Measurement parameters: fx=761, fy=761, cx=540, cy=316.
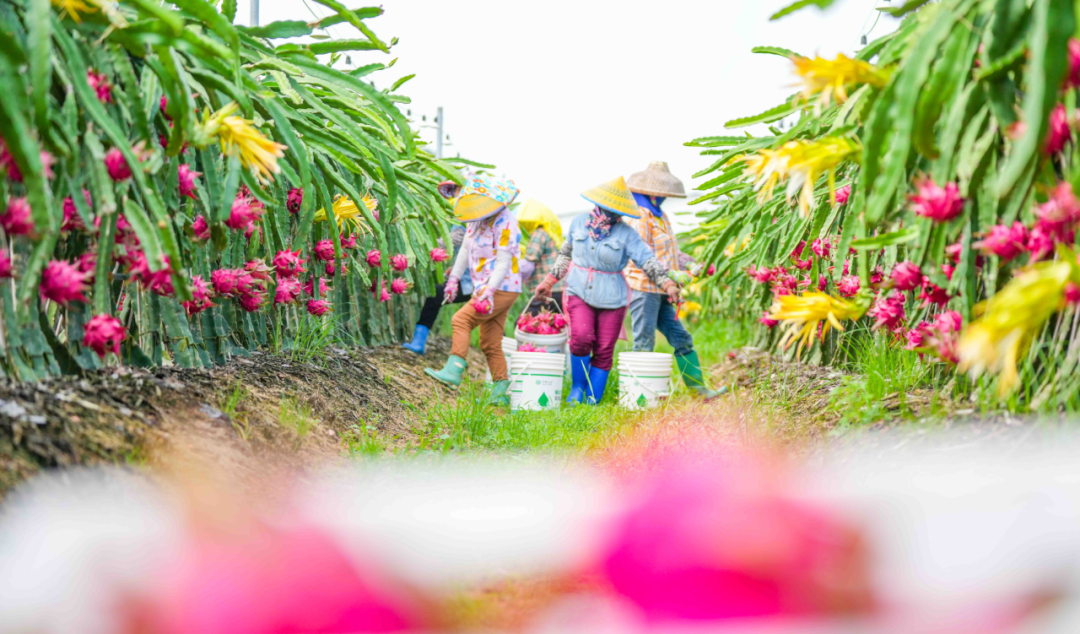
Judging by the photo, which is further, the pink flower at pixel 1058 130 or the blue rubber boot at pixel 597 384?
the blue rubber boot at pixel 597 384

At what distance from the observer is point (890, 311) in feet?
7.28

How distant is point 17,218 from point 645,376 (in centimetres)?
339

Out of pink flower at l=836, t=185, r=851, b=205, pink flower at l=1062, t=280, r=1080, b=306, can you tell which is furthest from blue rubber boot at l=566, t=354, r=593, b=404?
pink flower at l=1062, t=280, r=1080, b=306

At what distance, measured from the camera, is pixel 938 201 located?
1830 mm

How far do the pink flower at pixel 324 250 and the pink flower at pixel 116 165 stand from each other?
170 centimetres

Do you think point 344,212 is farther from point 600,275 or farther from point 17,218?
point 17,218

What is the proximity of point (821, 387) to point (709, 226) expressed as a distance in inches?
129

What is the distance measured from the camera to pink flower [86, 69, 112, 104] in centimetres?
204

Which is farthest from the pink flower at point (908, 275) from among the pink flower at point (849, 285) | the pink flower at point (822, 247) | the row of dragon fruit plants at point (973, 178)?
the pink flower at point (822, 247)

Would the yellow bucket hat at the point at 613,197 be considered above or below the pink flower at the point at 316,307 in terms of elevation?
above

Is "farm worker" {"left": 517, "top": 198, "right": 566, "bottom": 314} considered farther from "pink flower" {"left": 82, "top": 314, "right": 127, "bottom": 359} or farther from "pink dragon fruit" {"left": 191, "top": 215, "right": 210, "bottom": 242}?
"pink flower" {"left": 82, "top": 314, "right": 127, "bottom": 359}

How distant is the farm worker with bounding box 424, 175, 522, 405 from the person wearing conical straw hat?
0.79 m

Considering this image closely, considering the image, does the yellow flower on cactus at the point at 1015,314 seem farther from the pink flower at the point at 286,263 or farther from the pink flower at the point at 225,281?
the pink flower at the point at 286,263

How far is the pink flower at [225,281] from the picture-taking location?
2.67 m
